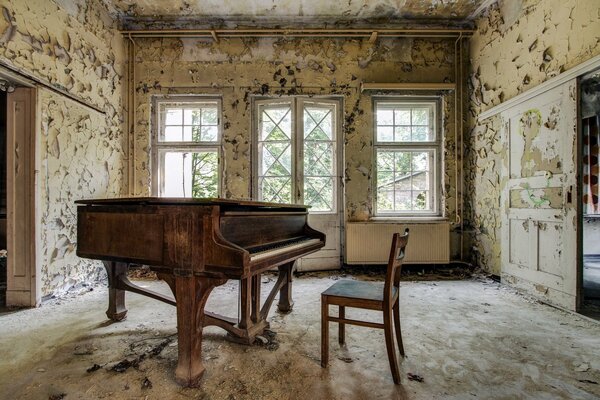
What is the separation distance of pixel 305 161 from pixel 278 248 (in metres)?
2.38

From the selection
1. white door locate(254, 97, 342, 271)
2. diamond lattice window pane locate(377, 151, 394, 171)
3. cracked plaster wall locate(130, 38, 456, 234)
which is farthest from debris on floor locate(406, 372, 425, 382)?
diamond lattice window pane locate(377, 151, 394, 171)

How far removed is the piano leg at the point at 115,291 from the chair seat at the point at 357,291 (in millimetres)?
1632

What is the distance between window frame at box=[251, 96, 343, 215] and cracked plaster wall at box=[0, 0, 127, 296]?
5.88ft

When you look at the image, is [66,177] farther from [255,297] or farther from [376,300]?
[376,300]

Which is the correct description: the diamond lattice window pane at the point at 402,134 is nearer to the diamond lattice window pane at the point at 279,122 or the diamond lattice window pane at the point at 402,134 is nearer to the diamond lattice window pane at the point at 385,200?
the diamond lattice window pane at the point at 385,200

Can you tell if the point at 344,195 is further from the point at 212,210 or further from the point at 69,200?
the point at 69,200

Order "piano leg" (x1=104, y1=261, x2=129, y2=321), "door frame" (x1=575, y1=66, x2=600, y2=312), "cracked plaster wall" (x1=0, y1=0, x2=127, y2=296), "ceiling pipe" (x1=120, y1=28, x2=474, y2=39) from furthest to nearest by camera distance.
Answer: "ceiling pipe" (x1=120, y1=28, x2=474, y2=39), "cracked plaster wall" (x1=0, y1=0, x2=127, y2=296), "door frame" (x1=575, y1=66, x2=600, y2=312), "piano leg" (x1=104, y1=261, x2=129, y2=321)

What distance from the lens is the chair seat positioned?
Result: 1674 millimetres

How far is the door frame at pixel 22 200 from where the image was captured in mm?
2705

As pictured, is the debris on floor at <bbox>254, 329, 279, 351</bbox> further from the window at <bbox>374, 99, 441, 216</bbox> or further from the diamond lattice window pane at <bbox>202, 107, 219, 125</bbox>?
the diamond lattice window pane at <bbox>202, 107, 219, 125</bbox>

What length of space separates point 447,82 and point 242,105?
9.13 ft

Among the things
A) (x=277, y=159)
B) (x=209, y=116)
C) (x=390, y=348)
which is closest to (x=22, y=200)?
(x=209, y=116)

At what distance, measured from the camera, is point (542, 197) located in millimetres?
2908

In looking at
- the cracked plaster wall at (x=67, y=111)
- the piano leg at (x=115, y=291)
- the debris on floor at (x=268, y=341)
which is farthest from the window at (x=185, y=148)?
the debris on floor at (x=268, y=341)
